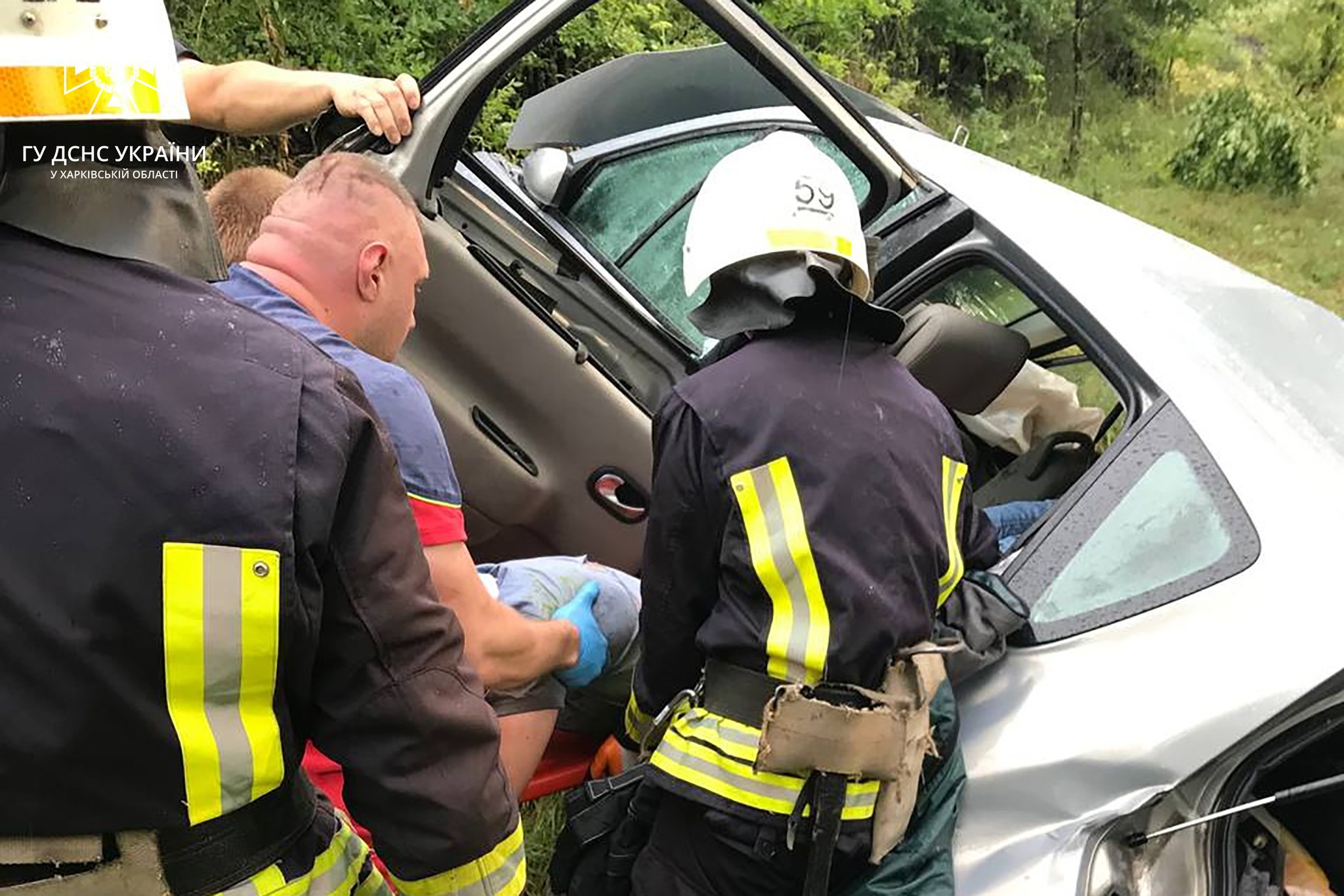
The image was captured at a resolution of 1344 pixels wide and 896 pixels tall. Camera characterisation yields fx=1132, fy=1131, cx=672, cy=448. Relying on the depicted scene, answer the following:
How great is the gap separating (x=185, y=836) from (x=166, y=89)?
30.7 inches

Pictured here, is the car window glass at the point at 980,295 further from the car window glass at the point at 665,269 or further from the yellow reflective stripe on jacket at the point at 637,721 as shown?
the yellow reflective stripe on jacket at the point at 637,721

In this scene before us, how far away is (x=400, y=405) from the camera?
1.92 meters

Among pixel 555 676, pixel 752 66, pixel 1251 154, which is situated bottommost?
pixel 555 676

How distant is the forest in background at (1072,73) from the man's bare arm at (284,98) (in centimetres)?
287

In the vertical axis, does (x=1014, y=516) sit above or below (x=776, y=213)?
below

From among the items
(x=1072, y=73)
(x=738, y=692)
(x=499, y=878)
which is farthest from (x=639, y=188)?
(x=1072, y=73)

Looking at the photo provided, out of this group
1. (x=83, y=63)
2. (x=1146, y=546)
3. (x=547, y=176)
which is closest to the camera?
(x=83, y=63)

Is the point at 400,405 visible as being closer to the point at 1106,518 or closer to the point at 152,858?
the point at 152,858

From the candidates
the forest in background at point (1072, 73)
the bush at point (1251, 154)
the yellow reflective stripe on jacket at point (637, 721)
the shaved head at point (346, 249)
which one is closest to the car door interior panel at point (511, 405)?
the shaved head at point (346, 249)

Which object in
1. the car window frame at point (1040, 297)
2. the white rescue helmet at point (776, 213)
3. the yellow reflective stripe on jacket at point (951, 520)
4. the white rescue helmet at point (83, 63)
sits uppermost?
the white rescue helmet at point (83, 63)

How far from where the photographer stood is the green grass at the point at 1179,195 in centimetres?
799

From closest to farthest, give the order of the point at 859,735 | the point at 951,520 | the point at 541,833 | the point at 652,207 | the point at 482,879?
the point at 482,879 < the point at 859,735 < the point at 951,520 < the point at 541,833 < the point at 652,207

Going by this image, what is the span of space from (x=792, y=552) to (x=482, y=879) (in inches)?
26.9

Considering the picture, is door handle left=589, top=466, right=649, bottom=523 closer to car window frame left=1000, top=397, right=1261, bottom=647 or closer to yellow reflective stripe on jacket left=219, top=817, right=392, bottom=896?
car window frame left=1000, top=397, right=1261, bottom=647
